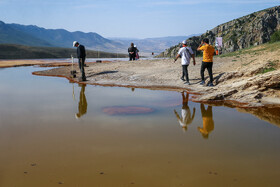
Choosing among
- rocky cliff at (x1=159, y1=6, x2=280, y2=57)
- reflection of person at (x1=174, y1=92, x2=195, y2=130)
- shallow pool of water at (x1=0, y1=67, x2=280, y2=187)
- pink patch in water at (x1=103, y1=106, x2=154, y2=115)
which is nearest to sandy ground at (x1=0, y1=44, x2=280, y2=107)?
reflection of person at (x1=174, y1=92, x2=195, y2=130)

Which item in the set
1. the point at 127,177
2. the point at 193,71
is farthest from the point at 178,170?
the point at 193,71

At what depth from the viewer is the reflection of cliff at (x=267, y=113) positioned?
22.2ft

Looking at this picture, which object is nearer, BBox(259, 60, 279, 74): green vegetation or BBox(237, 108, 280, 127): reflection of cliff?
BBox(237, 108, 280, 127): reflection of cliff

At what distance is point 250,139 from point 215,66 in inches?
388

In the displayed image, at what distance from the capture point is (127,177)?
12.8 ft

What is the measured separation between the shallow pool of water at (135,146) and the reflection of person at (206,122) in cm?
2

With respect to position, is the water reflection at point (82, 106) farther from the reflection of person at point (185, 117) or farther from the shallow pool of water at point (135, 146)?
the reflection of person at point (185, 117)

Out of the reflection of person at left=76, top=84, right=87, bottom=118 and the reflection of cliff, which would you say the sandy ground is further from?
the reflection of person at left=76, top=84, right=87, bottom=118

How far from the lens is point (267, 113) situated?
24.4 feet

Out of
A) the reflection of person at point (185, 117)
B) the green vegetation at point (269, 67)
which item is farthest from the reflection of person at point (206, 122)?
the green vegetation at point (269, 67)

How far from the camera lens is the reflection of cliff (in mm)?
6766

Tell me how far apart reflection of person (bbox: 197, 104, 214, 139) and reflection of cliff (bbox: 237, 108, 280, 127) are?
906mm

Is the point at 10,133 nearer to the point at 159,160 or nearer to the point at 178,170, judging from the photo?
the point at 159,160

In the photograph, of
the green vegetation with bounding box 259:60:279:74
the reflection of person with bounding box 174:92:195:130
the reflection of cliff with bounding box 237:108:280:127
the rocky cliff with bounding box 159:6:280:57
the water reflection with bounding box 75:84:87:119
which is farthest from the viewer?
the rocky cliff with bounding box 159:6:280:57
